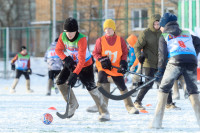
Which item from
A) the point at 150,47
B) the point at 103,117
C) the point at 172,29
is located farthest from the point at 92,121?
the point at 150,47

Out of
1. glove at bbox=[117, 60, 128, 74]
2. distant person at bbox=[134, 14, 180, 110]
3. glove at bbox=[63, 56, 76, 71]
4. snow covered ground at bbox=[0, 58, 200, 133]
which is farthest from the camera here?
distant person at bbox=[134, 14, 180, 110]

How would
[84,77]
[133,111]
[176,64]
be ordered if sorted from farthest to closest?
[133,111], [84,77], [176,64]

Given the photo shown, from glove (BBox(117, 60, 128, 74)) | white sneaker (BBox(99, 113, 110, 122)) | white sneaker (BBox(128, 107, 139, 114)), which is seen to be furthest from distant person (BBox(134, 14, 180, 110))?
white sneaker (BBox(99, 113, 110, 122))

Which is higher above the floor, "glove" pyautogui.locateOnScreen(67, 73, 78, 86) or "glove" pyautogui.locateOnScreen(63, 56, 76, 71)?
"glove" pyautogui.locateOnScreen(63, 56, 76, 71)

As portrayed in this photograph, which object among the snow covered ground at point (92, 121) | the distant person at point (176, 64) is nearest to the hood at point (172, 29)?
the distant person at point (176, 64)

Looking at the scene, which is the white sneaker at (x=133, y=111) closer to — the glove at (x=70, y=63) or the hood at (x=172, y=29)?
the glove at (x=70, y=63)

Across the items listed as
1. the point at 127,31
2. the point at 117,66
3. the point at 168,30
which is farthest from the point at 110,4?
the point at 168,30

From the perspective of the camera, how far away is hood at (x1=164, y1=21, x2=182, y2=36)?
473 centimetres

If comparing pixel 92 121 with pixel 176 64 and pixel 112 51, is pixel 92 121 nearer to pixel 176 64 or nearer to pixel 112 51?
pixel 112 51

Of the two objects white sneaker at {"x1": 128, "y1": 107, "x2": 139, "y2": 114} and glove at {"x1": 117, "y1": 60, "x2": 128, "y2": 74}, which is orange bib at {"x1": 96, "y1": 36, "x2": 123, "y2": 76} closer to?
glove at {"x1": 117, "y1": 60, "x2": 128, "y2": 74}

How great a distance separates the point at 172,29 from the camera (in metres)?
4.76

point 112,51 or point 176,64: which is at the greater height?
point 112,51

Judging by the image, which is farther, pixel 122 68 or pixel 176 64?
pixel 122 68

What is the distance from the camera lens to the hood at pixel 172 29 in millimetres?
4734
